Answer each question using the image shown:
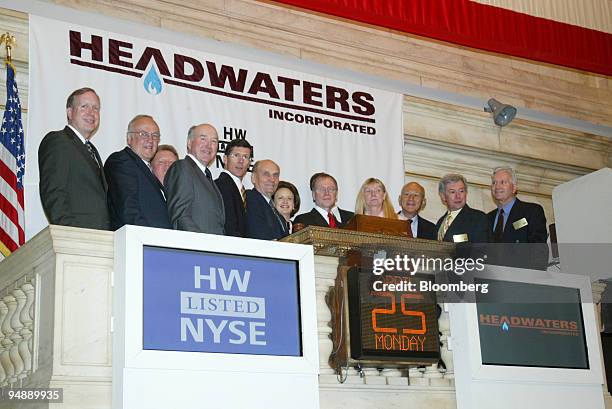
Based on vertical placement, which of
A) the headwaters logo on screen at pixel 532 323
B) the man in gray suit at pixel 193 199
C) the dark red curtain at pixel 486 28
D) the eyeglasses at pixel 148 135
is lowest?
the headwaters logo on screen at pixel 532 323

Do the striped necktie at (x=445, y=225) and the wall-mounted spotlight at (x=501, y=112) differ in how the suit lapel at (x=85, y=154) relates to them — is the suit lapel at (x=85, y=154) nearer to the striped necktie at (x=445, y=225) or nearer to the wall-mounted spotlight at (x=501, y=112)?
the striped necktie at (x=445, y=225)

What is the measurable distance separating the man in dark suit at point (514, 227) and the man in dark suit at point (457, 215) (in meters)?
0.18

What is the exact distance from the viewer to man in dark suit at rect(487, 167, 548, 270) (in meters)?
8.67

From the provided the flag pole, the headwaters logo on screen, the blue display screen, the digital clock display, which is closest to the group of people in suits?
the flag pole

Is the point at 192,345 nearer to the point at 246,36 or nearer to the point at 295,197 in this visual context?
the point at 295,197

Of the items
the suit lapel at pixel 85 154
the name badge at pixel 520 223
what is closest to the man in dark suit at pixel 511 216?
the name badge at pixel 520 223

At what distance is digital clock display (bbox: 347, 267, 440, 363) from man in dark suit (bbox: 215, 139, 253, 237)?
2579 mm

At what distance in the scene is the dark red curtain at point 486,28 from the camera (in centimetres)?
896

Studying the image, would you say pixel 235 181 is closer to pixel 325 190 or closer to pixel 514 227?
pixel 325 190

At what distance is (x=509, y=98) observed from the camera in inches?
450

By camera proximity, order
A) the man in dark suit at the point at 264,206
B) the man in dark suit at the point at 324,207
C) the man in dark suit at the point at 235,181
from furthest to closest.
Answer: the man in dark suit at the point at 324,207
the man in dark suit at the point at 264,206
the man in dark suit at the point at 235,181

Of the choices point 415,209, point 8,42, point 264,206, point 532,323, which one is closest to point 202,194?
point 264,206

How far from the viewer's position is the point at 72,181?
23.6 ft

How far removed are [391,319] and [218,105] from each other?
366cm
